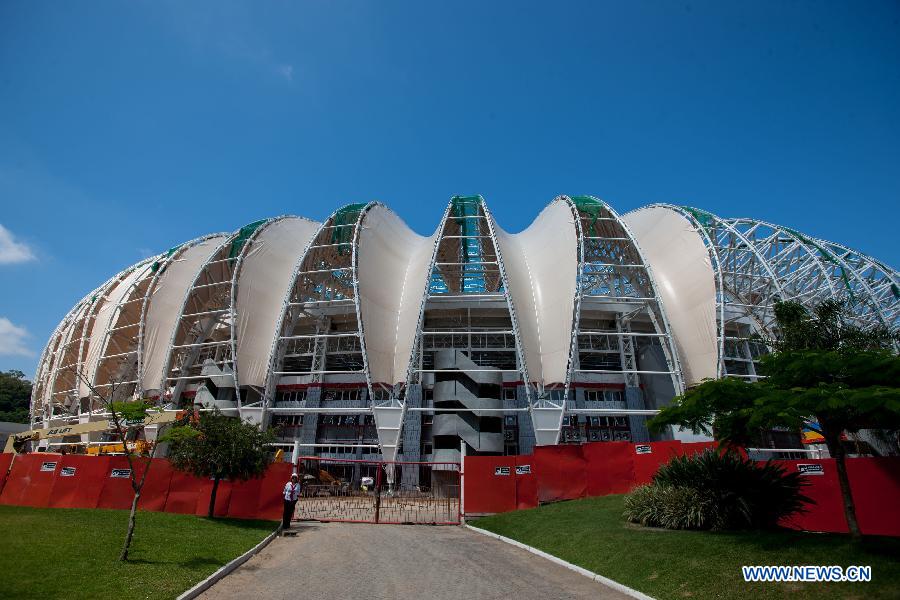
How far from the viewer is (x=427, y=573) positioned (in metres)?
11.0

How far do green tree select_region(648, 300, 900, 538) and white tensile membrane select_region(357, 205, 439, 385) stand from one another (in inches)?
922

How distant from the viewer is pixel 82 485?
18141 millimetres

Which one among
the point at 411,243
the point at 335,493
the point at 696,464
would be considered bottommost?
the point at 335,493

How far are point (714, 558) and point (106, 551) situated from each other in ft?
42.0

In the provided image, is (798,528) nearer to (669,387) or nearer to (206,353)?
(669,387)

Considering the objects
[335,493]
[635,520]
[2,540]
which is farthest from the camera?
[335,493]

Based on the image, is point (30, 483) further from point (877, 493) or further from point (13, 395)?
point (13, 395)

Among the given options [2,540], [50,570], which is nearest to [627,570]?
[50,570]

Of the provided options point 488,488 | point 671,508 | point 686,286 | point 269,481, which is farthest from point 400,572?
point 686,286

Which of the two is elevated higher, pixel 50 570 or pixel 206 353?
pixel 206 353

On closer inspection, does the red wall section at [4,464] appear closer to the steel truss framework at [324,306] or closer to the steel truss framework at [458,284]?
the steel truss framework at [324,306]

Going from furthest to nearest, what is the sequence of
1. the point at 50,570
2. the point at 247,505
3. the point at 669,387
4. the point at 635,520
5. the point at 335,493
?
the point at 669,387 → the point at 335,493 → the point at 247,505 → the point at 635,520 → the point at 50,570

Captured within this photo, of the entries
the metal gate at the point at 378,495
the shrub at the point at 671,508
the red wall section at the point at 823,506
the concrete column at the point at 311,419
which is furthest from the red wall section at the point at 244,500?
the concrete column at the point at 311,419

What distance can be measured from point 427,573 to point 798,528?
9810 mm
